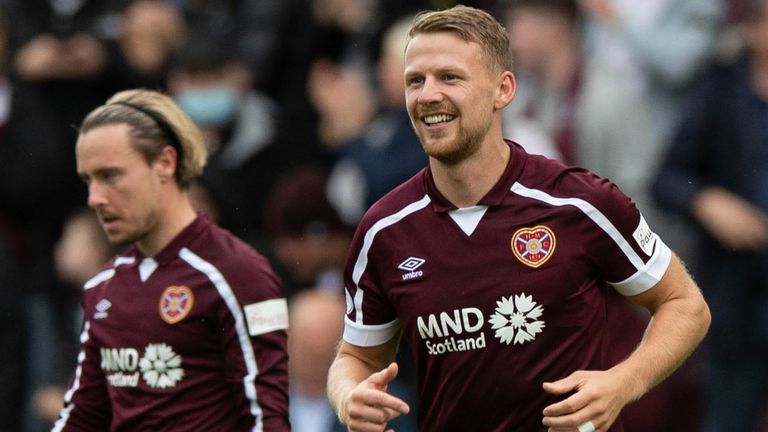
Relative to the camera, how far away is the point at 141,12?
12.2 meters

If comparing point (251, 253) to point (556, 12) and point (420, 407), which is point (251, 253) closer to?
point (420, 407)

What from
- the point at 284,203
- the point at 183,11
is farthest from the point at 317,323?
the point at 183,11

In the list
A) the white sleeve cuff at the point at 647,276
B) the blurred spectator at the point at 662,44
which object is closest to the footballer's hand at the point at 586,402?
the white sleeve cuff at the point at 647,276

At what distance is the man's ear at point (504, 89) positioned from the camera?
607 cm

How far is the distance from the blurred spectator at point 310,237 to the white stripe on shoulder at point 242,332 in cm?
302

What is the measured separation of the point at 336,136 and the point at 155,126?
444cm

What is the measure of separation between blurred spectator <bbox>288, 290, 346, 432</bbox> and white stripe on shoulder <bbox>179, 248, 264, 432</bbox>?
100.0 inches

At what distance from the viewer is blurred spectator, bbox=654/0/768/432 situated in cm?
910

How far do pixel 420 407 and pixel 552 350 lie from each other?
606 millimetres

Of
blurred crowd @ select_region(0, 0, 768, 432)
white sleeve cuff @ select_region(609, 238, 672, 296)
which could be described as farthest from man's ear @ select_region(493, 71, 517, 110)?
blurred crowd @ select_region(0, 0, 768, 432)

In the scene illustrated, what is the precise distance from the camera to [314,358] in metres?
9.44

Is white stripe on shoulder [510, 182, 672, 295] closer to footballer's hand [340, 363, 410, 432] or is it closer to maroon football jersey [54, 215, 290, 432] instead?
footballer's hand [340, 363, 410, 432]

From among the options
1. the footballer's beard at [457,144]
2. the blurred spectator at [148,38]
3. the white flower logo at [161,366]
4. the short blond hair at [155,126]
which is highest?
the blurred spectator at [148,38]

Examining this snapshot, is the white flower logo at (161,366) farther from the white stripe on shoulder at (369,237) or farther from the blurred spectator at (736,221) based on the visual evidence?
the blurred spectator at (736,221)
